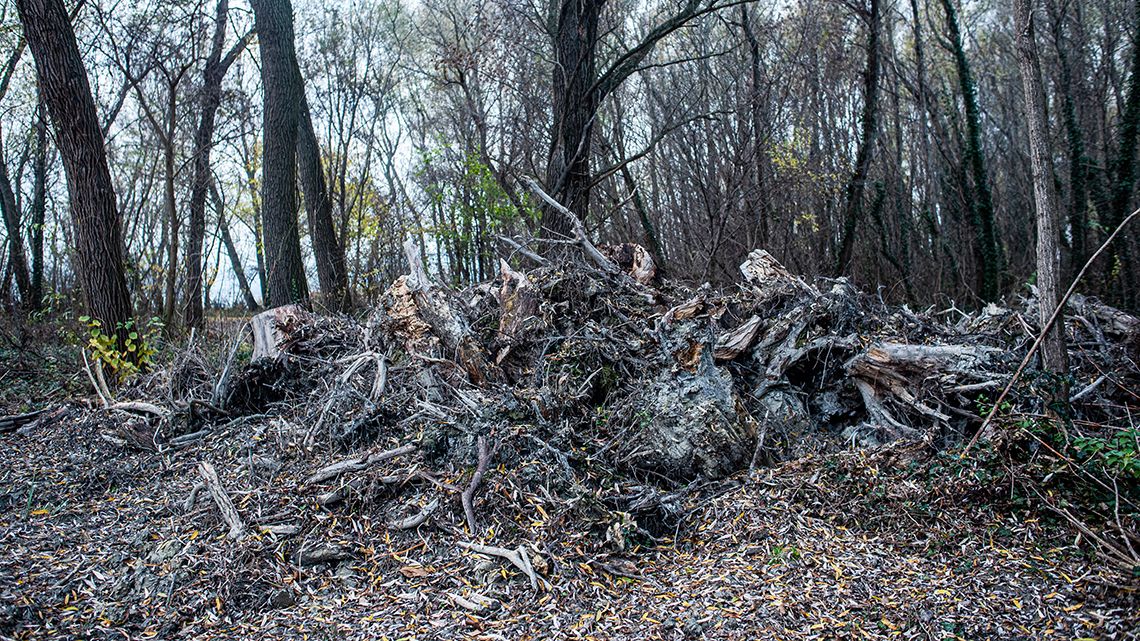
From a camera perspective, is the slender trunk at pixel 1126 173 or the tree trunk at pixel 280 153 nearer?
the slender trunk at pixel 1126 173

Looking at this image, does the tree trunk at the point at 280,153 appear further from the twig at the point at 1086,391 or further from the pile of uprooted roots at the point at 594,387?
the twig at the point at 1086,391

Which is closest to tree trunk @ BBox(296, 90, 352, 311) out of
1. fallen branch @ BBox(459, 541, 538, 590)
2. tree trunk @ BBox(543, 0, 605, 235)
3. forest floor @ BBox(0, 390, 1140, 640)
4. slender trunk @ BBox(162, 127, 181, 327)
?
slender trunk @ BBox(162, 127, 181, 327)

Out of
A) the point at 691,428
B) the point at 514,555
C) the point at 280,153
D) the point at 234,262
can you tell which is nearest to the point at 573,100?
the point at 280,153

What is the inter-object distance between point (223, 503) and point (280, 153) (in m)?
6.78

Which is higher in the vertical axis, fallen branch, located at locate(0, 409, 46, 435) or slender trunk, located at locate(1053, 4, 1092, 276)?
slender trunk, located at locate(1053, 4, 1092, 276)

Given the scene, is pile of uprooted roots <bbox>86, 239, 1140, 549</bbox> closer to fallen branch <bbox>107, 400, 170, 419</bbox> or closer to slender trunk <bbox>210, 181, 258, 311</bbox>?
fallen branch <bbox>107, 400, 170, 419</bbox>

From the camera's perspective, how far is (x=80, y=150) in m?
6.43

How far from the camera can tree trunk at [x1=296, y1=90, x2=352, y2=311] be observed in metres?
10.5

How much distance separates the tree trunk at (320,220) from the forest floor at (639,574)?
658 centimetres

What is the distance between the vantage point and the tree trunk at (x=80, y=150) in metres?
6.34

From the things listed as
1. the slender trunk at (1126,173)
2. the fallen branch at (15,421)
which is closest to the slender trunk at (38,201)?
the fallen branch at (15,421)

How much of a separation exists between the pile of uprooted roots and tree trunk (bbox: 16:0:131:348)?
164 cm

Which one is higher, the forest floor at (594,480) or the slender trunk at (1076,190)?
the slender trunk at (1076,190)

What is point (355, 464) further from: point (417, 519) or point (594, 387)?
point (594, 387)
